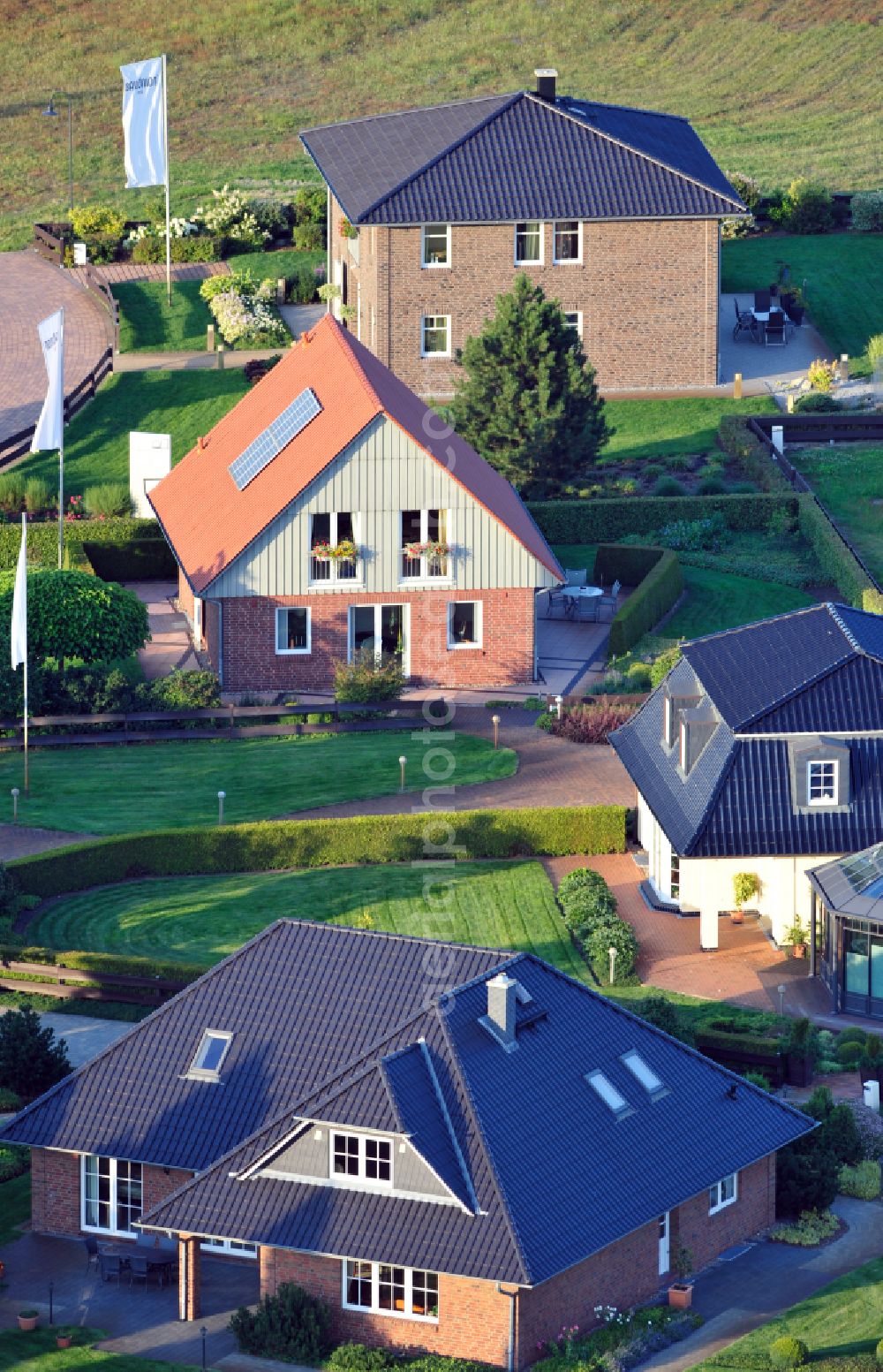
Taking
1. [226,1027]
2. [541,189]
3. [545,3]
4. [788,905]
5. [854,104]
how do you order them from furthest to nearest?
[545,3] < [854,104] < [541,189] < [788,905] < [226,1027]

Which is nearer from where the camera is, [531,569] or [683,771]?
[683,771]

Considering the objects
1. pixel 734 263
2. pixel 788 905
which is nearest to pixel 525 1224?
pixel 788 905

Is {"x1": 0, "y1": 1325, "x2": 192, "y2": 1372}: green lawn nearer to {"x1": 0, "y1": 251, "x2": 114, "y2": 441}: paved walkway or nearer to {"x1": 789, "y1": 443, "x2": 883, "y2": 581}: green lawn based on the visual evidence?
{"x1": 789, "y1": 443, "x2": 883, "y2": 581}: green lawn

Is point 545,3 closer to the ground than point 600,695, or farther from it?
farther from it

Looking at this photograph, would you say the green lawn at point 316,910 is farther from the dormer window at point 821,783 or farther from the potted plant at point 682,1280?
the potted plant at point 682,1280

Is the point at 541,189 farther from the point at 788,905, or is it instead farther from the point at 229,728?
the point at 788,905

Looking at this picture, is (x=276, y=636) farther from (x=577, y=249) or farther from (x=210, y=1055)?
(x=577, y=249)

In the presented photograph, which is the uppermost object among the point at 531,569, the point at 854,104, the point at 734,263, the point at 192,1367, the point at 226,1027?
the point at 854,104

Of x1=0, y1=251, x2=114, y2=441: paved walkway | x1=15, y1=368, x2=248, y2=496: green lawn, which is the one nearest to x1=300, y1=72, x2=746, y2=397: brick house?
x1=15, y1=368, x2=248, y2=496: green lawn
